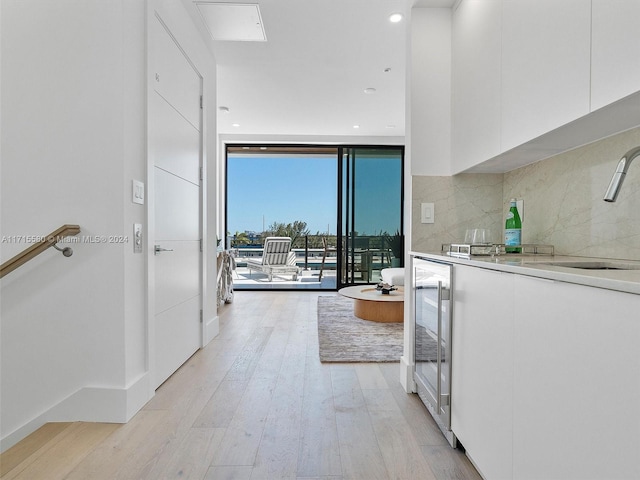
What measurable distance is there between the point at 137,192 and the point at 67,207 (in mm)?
333

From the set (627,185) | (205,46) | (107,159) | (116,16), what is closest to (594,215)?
(627,185)

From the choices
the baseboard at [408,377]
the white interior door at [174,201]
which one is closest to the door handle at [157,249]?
the white interior door at [174,201]

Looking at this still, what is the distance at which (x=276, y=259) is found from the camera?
7.34 m

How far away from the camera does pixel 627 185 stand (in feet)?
4.39

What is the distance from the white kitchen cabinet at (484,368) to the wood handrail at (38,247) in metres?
1.86

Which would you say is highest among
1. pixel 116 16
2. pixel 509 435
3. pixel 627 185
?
pixel 116 16

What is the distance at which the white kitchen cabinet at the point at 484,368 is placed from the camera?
1.11 metres

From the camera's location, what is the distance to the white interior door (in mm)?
2230

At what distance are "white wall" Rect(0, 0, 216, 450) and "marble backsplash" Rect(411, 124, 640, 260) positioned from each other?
173cm

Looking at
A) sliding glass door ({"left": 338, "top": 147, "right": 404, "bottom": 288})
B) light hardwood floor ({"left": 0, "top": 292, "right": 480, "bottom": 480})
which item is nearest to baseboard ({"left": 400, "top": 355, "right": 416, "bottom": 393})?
light hardwood floor ({"left": 0, "top": 292, "right": 480, "bottom": 480})

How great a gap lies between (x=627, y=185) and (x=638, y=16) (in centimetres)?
69

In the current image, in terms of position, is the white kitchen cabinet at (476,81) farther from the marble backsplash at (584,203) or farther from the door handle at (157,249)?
the door handle at (157,249)

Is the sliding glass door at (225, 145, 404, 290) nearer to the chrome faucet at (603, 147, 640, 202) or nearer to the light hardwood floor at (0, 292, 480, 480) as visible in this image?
the light hardwood floor at (0, 292, 480, 480)

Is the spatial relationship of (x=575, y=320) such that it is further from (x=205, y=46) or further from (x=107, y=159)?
(x=205, y=46)
